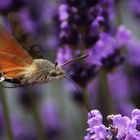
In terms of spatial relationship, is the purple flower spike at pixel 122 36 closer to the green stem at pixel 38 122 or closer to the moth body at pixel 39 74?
the green stem at pixel 38 122

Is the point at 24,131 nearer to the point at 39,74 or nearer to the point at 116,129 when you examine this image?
the point at 39,74

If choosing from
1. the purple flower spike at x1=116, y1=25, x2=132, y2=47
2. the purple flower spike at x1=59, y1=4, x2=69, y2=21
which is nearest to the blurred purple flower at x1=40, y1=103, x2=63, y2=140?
the purple flower spike at x1=116, y1=25, x2=132, y2=47

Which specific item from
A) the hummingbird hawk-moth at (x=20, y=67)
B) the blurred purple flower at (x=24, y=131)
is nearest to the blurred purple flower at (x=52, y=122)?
the blurred purple flower at (x=24, y=131)

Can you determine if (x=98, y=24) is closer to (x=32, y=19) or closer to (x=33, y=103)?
(x=33, y=103)

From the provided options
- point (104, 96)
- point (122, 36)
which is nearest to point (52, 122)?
point (104, 96)

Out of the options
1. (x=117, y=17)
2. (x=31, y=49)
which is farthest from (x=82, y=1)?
(x=117, y=17)
